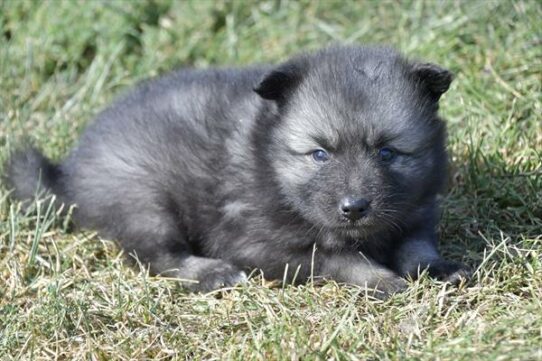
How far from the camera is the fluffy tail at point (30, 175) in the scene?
19.4 ft

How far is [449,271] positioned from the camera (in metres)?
4.98

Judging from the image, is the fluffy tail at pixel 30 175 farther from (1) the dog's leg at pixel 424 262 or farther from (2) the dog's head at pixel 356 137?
(1) the dog's leg at pixel 424 262

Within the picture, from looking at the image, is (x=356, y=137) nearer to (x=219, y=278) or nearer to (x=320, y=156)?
(x=320, y=156)

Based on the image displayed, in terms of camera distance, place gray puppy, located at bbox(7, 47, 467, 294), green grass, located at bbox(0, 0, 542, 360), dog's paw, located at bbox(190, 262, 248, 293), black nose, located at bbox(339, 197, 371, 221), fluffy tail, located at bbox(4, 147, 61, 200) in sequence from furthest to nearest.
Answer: fluffy tail, located at bbox(4, 147, 61, 200) < dog's paw, located at bbox(190, 262, 248, 293) < gray puppy, located at bbox(7, 47, 467, 294) < black nose, located at bbox(339, 197, 371, 221) < green grass, located at bbox(0, 0, 542, 360)

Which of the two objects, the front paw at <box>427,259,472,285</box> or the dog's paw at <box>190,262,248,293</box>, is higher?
the front paw at <box>427,259,472,285</box>

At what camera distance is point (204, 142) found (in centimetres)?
551

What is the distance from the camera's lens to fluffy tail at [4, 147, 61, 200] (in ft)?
19.4


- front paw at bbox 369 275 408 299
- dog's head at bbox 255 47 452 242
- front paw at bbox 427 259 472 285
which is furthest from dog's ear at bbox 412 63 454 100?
front paw at bbox 369 275 408 299

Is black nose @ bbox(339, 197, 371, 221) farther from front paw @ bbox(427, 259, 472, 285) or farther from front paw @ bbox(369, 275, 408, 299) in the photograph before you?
front paw @ bbox(427, 259, 472, 285)

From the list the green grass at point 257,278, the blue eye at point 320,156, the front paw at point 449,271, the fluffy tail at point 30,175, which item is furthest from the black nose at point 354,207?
the fluffy tail at point 30,175

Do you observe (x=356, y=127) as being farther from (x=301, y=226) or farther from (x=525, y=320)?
(x=525, y=320)

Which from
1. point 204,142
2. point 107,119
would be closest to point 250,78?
point 204,142

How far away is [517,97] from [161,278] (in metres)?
2.75

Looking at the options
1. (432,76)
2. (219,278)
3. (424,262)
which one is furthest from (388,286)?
(432,76)
